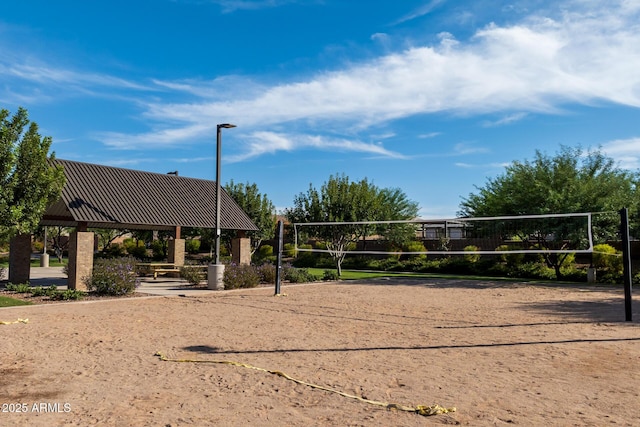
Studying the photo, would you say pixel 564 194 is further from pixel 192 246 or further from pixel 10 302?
pixel 192 246

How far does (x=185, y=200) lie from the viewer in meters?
24.4

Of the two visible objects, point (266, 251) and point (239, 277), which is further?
point (266, 251)

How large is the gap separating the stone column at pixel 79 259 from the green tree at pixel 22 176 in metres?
1.44

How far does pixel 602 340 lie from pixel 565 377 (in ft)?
10.1

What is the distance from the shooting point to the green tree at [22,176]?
1540 centimetres

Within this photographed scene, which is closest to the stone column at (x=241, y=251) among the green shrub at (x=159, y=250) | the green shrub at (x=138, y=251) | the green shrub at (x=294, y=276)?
the green shrub at (x=294, y=276)

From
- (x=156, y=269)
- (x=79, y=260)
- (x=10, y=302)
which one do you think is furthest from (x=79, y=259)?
(x=156, y=269)

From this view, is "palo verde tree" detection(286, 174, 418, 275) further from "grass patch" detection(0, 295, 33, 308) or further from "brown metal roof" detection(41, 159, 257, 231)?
"grass patch" detection(0, 295, 33, 308)

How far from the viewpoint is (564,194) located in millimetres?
22266

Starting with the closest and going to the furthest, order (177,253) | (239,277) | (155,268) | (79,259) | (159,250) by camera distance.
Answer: (79,259), (239,277), (155,268), (177,253), (159,250)

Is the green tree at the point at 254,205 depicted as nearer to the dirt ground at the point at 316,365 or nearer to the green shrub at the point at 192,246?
the green shrub at the point at 192,246

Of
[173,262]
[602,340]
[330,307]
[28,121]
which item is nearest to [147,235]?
[173,262]

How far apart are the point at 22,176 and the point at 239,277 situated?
315 inches

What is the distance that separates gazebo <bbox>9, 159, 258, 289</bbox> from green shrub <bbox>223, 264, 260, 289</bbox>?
3.69m
